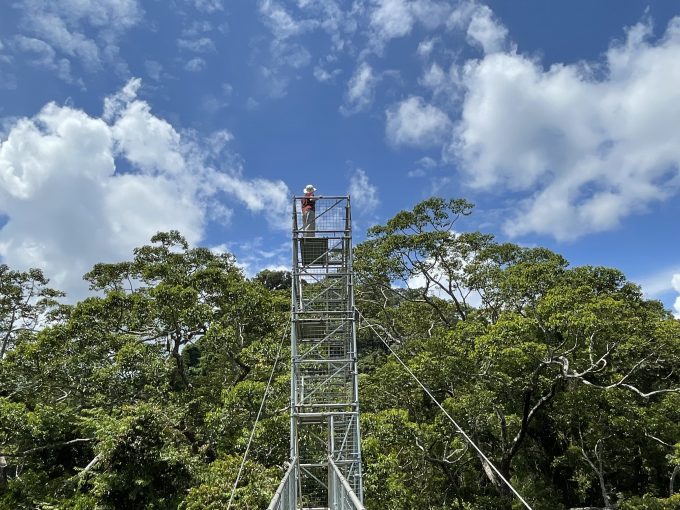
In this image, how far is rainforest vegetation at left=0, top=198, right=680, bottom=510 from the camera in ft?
32.4

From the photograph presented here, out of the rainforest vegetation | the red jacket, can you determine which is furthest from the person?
the rainforest vegetation

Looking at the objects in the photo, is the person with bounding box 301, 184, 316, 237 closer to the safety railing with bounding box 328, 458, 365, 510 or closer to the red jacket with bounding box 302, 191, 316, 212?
the red jacket with bounding box 302, 191, 316, 212

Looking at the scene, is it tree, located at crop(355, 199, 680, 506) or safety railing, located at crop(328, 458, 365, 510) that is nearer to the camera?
safety railing, located at crop(328, 458, 365, 510)

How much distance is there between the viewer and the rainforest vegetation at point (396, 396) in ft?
32.4

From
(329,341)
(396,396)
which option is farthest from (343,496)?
(396,396)

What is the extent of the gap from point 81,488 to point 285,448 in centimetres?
480

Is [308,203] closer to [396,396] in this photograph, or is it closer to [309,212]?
[309,212]

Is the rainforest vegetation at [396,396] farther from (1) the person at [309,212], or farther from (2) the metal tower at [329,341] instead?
(1) the person at [309,212]

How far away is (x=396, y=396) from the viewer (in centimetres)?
1245

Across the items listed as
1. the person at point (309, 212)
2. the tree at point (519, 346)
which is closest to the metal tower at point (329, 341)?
the person at point (309, 212)

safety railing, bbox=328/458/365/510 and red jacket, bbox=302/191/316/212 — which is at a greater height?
red jacket, bbox=302/191/316/212

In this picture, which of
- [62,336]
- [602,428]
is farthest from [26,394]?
[602,428]

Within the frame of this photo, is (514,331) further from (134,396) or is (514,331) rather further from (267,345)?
(134,396)

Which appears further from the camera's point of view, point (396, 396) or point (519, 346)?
point (396, 396)
